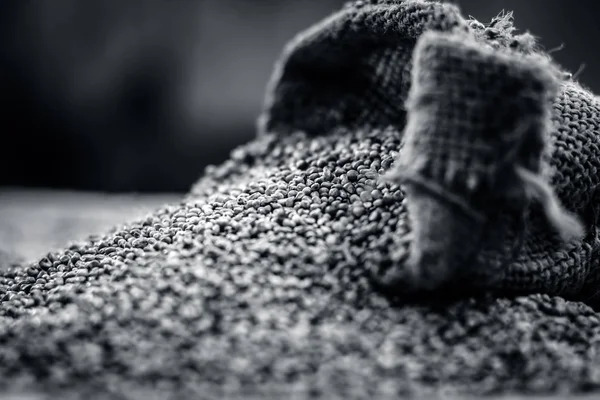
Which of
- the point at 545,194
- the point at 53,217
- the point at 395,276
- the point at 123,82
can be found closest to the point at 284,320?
the point at 395,276

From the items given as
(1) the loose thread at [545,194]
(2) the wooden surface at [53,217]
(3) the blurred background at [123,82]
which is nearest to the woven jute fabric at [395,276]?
(1) the loose thread at [545,194]

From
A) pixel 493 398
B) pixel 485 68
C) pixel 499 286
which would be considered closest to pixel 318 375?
pixel 493 398

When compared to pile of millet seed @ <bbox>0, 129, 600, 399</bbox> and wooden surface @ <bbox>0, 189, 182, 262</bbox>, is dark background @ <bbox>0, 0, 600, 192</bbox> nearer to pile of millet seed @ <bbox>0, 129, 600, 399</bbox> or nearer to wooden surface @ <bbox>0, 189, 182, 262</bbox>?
wooden surface @ <bbox>0, 189, 182, 262</bbox>

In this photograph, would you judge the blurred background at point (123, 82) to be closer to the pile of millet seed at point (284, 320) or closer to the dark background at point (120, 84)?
the dark background at point (120, 84)

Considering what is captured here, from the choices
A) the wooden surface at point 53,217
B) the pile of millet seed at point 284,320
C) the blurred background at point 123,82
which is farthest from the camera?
the blurred background at point 123,82

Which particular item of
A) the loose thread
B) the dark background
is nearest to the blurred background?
the dark background

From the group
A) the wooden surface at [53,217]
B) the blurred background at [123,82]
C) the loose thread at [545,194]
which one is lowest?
the loose thread at [545,194]

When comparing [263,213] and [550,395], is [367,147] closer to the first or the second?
[263,213]
